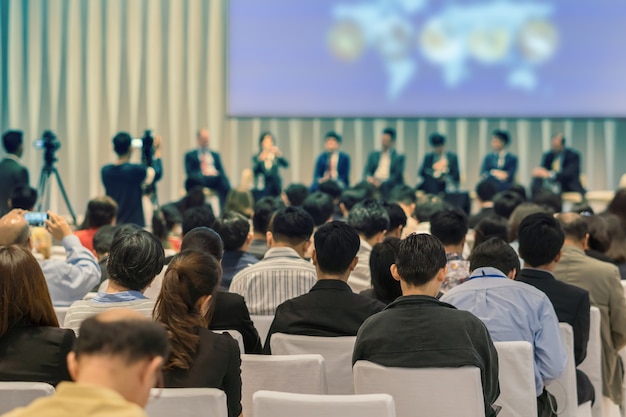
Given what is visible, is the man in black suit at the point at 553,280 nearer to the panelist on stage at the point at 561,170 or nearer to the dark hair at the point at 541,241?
the dark hair at the point at 541,241

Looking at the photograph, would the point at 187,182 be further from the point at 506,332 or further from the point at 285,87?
the point at 506,332

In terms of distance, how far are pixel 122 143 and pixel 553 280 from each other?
178 inches

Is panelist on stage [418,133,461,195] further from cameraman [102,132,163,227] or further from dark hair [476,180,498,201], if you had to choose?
cameraman [102,132,163,227]

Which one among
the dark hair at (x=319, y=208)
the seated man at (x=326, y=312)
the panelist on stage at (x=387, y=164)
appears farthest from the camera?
the panelist on stage at (x=387, y=164)

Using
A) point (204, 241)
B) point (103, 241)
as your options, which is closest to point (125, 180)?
point (103, 241)

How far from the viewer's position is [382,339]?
2.51 metres

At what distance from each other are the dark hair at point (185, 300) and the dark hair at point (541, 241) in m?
1.36

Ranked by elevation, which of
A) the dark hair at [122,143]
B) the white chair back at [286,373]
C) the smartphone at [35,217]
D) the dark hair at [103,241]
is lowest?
the white chair back at [286,373]

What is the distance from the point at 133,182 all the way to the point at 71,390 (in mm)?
6213

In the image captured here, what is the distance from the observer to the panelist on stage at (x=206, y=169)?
32.9 ft

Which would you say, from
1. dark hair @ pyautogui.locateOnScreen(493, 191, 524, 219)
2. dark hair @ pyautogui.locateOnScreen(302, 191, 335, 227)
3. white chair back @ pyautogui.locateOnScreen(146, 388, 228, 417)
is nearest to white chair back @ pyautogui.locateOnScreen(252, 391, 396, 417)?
white chair back @ pyautogui.locateOnScreen(146, 388, 228, 417)

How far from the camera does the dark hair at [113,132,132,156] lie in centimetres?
714

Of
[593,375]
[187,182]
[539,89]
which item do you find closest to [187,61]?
[187,182]

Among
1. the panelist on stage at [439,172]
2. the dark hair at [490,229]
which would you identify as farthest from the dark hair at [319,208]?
the panelist on stage at [439,172]
